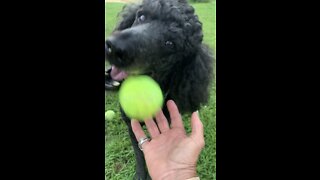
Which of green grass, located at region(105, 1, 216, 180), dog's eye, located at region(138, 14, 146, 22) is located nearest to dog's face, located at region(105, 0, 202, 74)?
dog's eye, located at region(138, 14, 146, 22)

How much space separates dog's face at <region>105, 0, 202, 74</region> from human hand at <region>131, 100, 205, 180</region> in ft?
0.89

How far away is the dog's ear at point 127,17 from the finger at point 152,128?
0.52 metres

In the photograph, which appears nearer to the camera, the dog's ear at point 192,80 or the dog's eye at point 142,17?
the dog's eye at point 142,17

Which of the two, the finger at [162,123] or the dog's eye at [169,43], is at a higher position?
the dog's eye at [169,43]

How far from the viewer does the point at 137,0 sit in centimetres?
208

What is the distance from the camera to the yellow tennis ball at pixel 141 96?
1867mm

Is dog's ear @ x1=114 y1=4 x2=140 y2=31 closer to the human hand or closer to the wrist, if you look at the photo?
the human hand

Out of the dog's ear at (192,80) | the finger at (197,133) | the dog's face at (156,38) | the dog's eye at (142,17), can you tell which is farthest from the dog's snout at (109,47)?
the finger at (197,133)

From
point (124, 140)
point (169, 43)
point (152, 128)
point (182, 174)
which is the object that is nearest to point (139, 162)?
point (124, 140)

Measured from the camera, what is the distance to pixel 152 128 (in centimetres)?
204

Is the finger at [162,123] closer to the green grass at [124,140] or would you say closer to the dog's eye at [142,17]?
the green grass at [124,140]

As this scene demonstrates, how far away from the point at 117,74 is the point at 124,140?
1.78 ft

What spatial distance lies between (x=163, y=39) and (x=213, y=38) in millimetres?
377

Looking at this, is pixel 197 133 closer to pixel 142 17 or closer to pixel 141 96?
pixel 141 96
